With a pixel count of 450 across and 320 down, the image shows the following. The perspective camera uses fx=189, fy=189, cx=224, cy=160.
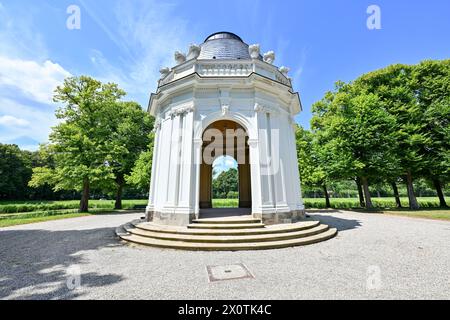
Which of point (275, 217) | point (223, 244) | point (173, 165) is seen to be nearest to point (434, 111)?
point (275, 217)

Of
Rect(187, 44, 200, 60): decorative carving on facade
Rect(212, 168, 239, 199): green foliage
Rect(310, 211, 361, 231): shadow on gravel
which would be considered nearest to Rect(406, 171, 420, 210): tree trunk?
Rect(310, 211, 361, 231): shadow on gravel

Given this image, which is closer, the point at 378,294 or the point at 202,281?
the point at 378,294

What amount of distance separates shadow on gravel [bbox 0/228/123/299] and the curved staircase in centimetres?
140

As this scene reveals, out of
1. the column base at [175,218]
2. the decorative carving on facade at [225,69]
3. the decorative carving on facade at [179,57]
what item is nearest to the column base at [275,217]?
the column base at [175,218]

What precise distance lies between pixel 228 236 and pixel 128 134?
2123cm

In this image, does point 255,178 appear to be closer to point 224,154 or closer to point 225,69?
point 225,69

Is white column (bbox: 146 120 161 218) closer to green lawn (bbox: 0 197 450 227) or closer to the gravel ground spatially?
the gravel ground

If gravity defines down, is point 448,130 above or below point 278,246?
above

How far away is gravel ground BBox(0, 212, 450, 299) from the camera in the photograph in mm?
3240

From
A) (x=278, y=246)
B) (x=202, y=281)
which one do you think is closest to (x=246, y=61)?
(x=278, y=246)

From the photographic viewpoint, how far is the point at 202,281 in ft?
12.2
